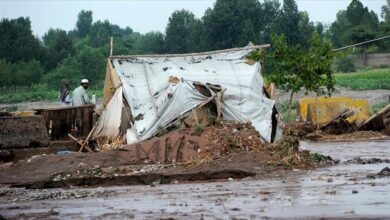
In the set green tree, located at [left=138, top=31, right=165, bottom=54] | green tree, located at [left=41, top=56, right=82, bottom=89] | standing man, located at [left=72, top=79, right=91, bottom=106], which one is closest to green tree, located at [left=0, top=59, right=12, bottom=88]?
green tree, located at [left=41, top=56, right=82, bottom=89]

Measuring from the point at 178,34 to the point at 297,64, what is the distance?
83662 mm

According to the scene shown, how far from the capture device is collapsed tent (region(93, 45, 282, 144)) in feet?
62.4

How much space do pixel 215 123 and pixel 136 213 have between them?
8.72 metres

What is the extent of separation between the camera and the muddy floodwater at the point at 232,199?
30.0 feet

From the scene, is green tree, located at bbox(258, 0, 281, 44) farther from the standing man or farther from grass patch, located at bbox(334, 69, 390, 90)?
the standing man

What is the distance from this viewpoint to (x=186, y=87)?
19.3 m

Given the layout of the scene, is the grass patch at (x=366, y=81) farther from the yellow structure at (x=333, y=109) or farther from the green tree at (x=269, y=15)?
the green tree at (x=269, y=15)

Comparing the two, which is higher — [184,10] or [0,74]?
[184,10]

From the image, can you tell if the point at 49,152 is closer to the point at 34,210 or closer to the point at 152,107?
the point at 152,107

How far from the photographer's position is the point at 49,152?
18.7 m

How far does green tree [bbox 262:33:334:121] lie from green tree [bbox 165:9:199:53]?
78.0m

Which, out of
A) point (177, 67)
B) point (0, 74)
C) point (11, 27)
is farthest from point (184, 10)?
point (177, 67)

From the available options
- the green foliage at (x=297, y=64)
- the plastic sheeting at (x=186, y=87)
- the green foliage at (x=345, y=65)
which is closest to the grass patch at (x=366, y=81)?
the green foliage at (x=345, y=65)

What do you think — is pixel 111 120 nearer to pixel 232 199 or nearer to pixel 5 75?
pixel 232 199
